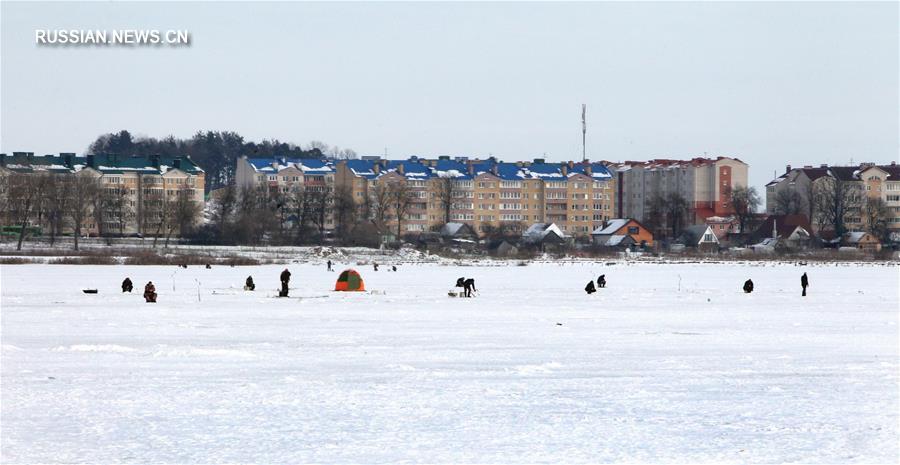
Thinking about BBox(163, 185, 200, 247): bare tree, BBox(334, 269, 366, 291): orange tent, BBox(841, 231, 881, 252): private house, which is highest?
BBox(163, 185, 200, 247): bare tree

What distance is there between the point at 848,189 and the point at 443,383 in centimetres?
10508

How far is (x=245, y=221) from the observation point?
259ft

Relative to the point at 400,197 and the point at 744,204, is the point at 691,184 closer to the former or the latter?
the point at 744,204

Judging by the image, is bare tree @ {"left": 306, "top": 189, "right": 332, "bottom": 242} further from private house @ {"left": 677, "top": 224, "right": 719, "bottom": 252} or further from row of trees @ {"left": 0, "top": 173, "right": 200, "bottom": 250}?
private house @ {"left": 677, "top": 224, "right": 719, "bottom": 252}

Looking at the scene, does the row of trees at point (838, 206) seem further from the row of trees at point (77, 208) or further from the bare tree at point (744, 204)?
the row of trees at point (77, 208)

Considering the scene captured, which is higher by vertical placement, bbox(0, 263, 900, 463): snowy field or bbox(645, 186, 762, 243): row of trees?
bbox(645, 186, 762, 243): row of trees

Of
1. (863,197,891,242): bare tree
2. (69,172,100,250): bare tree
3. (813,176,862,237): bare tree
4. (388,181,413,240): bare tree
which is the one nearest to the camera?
(69,172,100,250): bare tree

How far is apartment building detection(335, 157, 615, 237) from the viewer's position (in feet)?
376

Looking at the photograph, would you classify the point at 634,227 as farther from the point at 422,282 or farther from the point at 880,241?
the point at 422,282

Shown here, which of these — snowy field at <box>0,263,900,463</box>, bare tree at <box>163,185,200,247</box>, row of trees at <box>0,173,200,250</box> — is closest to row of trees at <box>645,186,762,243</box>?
row of trees at <box>0,173,200,250</box>

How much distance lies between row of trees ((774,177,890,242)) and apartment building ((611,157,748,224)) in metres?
5.32

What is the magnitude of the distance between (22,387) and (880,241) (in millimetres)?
97078

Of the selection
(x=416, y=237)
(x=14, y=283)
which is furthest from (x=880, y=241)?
(x=14, y=283)

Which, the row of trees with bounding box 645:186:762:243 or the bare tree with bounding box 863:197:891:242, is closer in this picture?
the bare tree with bounding box 863:197:891:242
